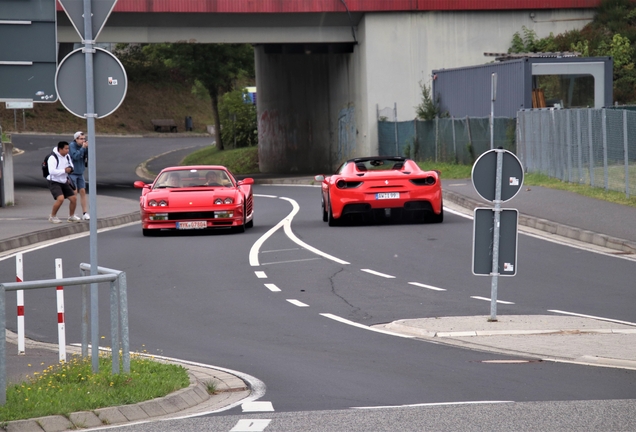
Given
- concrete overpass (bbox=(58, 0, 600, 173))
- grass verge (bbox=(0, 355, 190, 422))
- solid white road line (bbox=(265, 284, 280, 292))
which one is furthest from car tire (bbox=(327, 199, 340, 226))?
concrete overpass (bbox=(58, 0, 600, 173))

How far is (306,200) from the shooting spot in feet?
100

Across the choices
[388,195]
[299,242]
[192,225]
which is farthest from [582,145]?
[192,225]

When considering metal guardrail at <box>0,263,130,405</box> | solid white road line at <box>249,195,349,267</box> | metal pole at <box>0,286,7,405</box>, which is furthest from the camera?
solid white road line at <box>249,195,349,267</box>

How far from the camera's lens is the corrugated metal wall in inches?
1358

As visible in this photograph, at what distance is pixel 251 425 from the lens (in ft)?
22.7

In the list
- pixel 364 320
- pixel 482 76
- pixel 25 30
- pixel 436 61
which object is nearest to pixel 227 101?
pixel 436 61

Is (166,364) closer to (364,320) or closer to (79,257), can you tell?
(364,320)

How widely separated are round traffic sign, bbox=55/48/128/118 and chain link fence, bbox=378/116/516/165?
2649 cm

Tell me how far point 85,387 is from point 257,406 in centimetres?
121

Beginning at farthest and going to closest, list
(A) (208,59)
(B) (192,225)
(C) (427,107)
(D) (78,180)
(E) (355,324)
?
1. (A) (208,59)
2. (C) (427,107)
3. (D) (78,180)
4. (B) (192,225)
5. (E) (355,324)

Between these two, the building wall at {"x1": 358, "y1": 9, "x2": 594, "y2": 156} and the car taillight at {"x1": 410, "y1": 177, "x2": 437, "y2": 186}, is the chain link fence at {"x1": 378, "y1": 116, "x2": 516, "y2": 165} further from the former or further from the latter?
the car taillight at {"x1": 410, "y1": 177, "x2": 437, "y2": 186}

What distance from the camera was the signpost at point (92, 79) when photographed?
807 cm

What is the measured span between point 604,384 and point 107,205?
2294 cm

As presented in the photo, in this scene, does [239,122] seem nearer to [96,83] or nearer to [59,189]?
[59,189]
